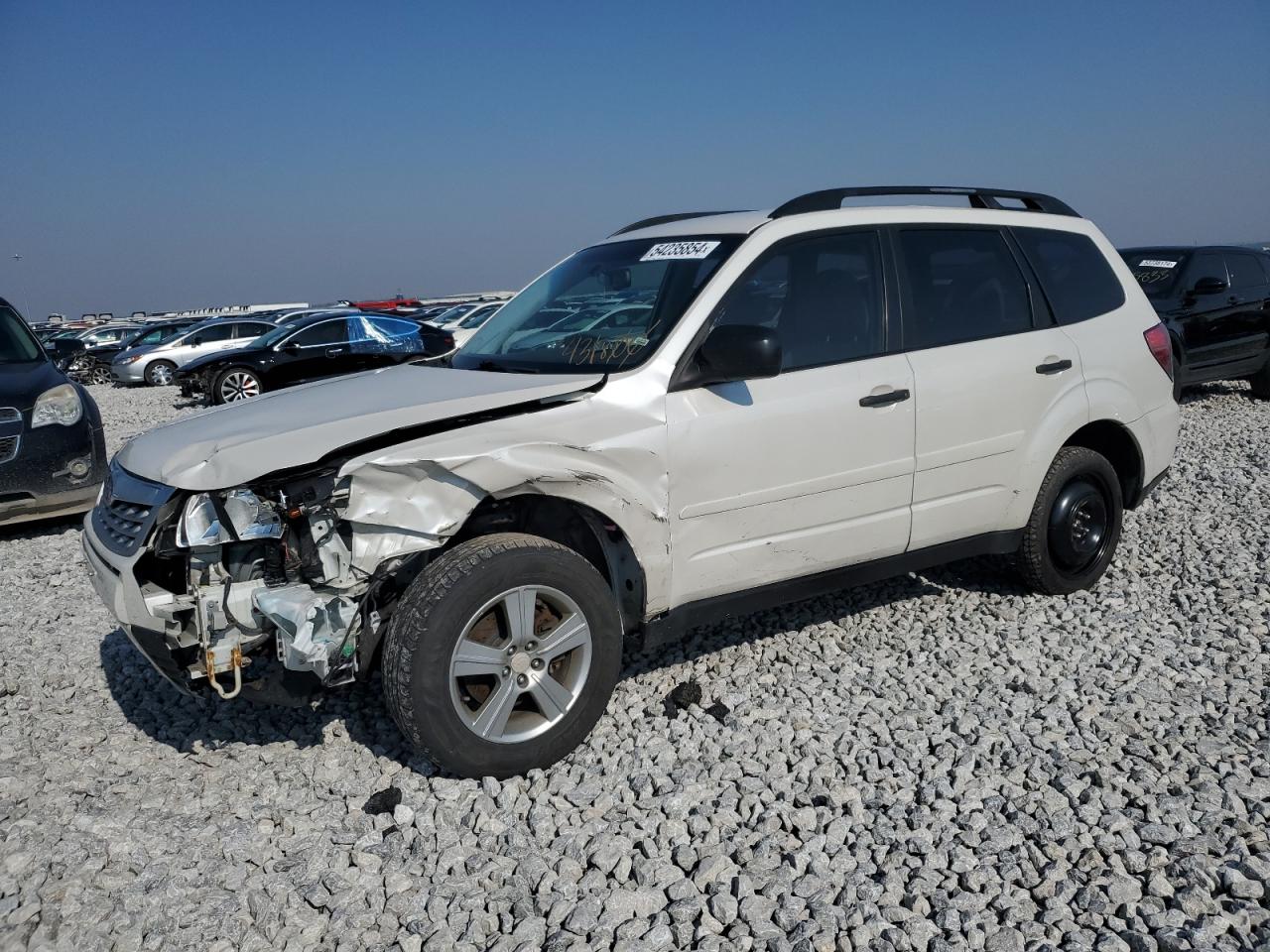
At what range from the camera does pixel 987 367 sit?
4367 mm

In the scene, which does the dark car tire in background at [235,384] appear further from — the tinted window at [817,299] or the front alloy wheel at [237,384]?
the tinted window at [817,299]

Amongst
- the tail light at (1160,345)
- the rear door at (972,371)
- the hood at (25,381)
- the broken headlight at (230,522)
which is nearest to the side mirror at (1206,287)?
the tail light at (1160,345)

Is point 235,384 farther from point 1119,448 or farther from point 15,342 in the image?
point 1119,448

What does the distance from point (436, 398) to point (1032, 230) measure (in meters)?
3.14

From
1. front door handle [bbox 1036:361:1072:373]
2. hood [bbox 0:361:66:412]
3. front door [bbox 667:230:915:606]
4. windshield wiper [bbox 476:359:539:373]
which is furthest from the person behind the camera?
hood [bbox 0:361:66:412]

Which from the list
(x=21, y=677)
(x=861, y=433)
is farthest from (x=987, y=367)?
(x=21, y=677)

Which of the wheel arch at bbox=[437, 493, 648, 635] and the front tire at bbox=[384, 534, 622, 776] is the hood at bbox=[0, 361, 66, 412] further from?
the front tire at bbox=[384, 534, 622, 776]

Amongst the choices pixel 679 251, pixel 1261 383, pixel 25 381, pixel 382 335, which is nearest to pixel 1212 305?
pixel 1261 383

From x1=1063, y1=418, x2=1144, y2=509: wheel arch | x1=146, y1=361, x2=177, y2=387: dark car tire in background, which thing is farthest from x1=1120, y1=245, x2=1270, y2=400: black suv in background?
x1=146, y1=361, x2=177, y2=387: dark car tire in background

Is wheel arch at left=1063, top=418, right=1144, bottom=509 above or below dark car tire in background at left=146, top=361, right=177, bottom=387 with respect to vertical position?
above

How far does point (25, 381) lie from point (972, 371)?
644 centimetres

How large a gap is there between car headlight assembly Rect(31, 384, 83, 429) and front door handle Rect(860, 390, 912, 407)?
582cm

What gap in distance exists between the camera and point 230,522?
3.16 meters

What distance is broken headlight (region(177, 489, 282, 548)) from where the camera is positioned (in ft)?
10.3
